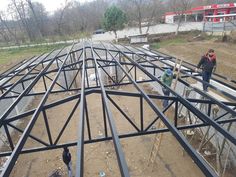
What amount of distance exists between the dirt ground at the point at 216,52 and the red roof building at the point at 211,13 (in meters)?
9.38

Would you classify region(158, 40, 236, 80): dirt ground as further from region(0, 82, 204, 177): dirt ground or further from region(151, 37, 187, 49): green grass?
region(0, 82, 204, 177): dirt ground

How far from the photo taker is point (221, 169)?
7.64 metres

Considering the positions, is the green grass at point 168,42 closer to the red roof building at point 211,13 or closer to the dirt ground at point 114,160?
the red roof building at point 211,13

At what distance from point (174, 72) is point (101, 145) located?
4165 millimetres

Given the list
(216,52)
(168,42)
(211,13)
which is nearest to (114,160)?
(216,52)

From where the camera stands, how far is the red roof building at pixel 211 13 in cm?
3588

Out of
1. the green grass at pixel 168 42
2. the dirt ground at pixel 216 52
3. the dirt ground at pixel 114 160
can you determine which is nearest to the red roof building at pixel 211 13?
the green grass at pixel 168 42

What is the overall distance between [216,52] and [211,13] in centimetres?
2406

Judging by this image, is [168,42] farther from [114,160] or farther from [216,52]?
[114,160]

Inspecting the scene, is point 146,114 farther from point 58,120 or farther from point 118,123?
point 58,120

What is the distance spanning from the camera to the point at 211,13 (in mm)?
43000

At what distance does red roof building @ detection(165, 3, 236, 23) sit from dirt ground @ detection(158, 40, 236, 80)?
9377 mm

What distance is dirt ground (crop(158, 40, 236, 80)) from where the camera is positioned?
17.5m

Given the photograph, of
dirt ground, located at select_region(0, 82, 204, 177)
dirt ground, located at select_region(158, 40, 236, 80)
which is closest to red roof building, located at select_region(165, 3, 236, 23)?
dirt ground, located at select_region(158, 40, 236, 80)
